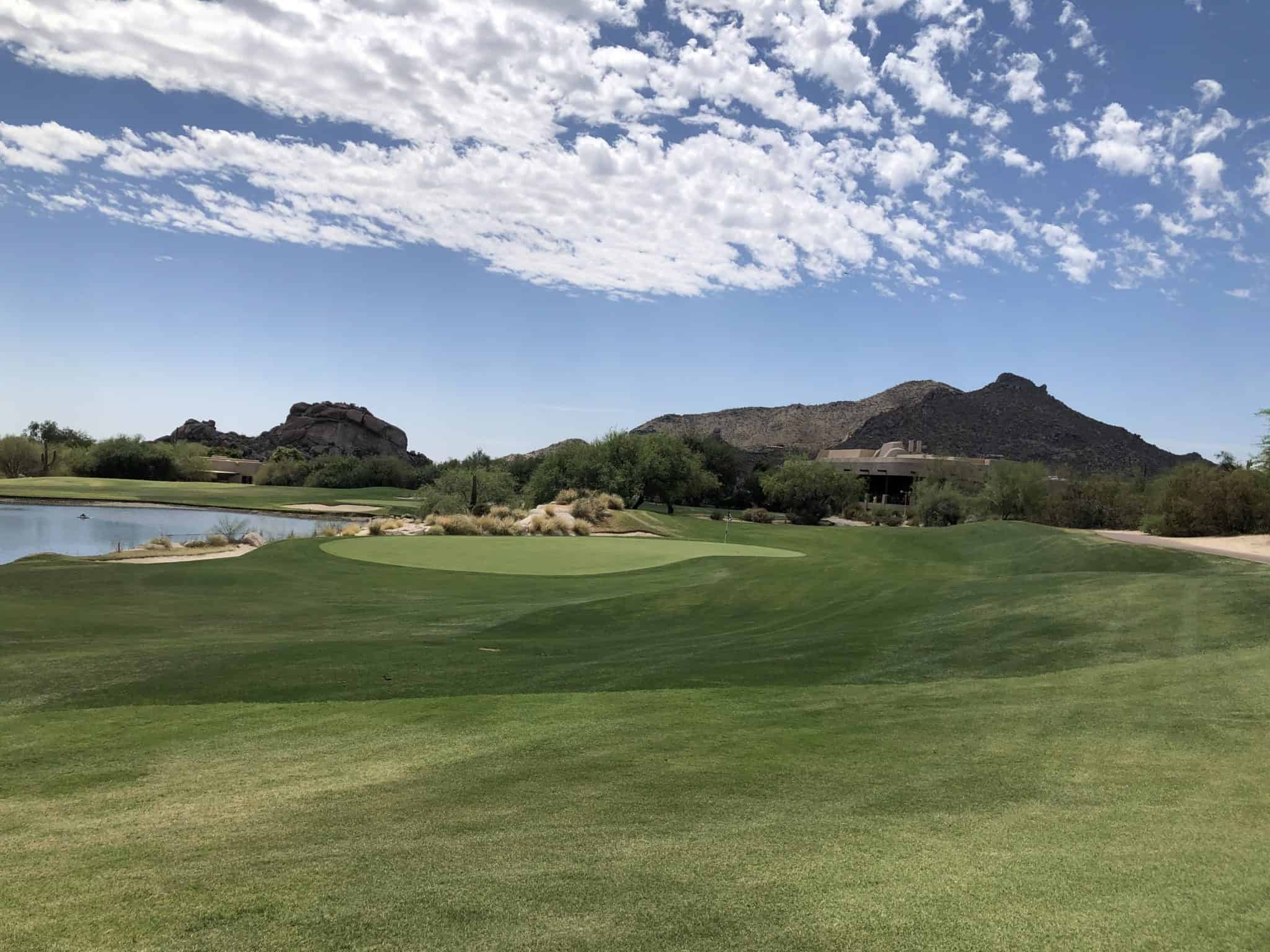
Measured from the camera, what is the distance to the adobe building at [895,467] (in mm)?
75812

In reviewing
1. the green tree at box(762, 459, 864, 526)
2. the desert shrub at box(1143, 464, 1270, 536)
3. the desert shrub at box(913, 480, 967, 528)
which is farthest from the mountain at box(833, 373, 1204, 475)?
the desert shrub at box(1143, 464, 1270, 536)

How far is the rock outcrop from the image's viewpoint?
5758 inches

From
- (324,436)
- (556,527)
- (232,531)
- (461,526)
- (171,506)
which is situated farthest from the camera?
(324,436)

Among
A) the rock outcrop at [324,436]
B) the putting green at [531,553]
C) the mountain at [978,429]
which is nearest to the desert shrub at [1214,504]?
the putting green at [531,553]

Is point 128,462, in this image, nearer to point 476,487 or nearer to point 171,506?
point 171,506

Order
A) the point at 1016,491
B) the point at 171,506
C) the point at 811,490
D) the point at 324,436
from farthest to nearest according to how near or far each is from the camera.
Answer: the point at 324,436
the point at 171,506
the point at 811,490
the point at 1016,491

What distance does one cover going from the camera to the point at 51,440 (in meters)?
102

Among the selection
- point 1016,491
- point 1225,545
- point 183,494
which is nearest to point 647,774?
point 1225,545

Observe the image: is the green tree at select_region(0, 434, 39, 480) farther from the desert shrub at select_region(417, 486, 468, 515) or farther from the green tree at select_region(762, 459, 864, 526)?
the green tree at select_region(762, 459, 864, 526)

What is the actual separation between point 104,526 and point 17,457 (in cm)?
5628

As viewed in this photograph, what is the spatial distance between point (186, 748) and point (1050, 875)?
6.30m

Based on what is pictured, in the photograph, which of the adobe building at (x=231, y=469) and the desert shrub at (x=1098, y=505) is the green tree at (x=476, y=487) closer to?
the desert shrub at (x=1098, y=505)

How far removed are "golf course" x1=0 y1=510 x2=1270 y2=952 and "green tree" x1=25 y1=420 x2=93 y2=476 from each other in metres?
93.7

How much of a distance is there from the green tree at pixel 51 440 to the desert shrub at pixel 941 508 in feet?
289
